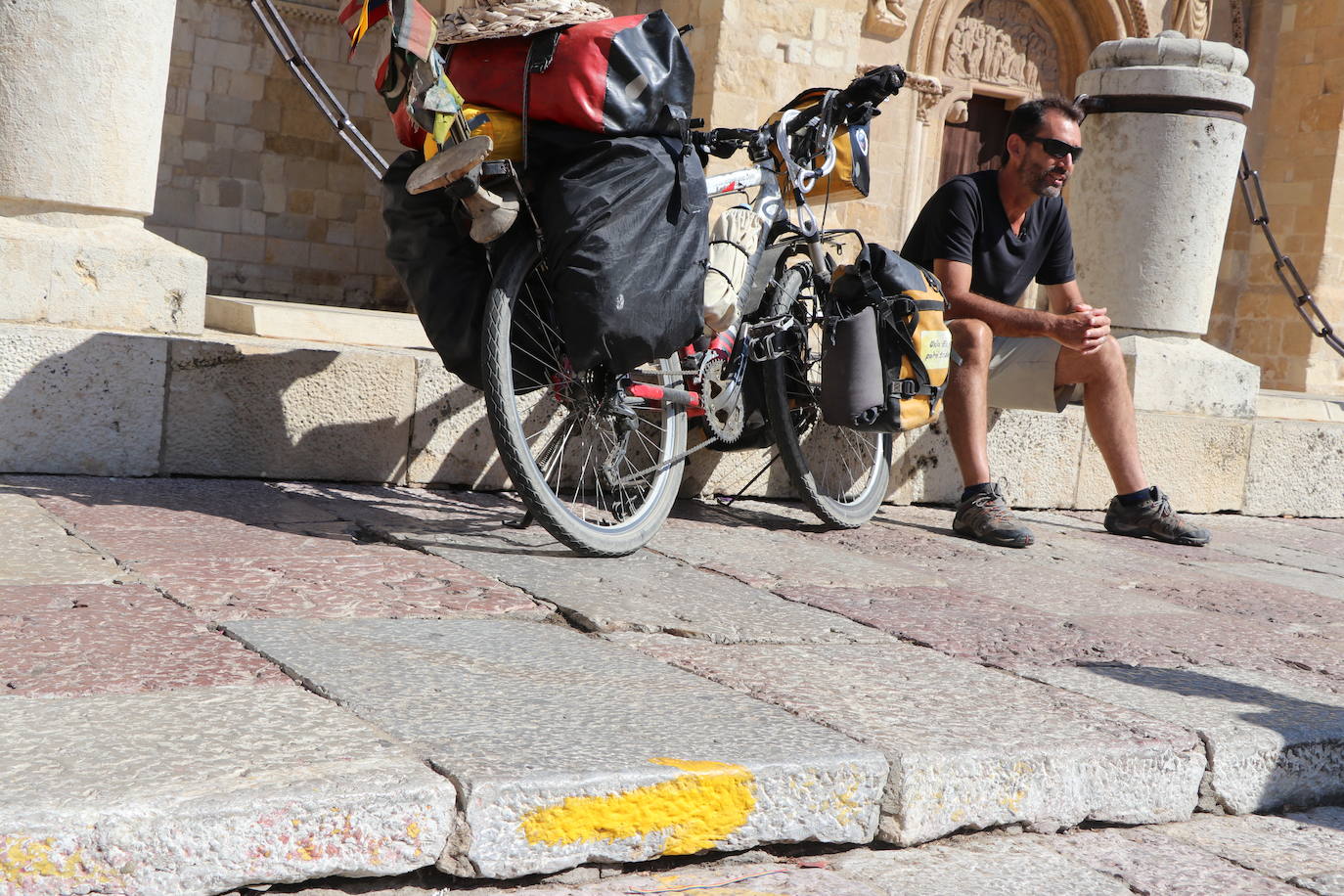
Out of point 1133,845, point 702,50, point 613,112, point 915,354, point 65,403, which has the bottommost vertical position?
point 1133,845

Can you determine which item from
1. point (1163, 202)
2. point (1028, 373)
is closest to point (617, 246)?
point (1028, 373)

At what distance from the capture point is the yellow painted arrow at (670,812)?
1.75 metres

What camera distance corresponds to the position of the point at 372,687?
6.83ft

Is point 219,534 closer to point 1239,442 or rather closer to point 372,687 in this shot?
point 372,687

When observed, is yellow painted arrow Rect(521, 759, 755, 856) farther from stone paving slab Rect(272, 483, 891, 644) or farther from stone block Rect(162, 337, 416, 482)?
stone block Rect(162, 337, 416, 482)

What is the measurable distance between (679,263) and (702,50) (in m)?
6.42

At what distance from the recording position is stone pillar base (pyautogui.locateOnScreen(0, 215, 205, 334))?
12.8 ft

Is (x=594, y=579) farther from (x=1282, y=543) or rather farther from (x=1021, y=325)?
(x=1282, y=543)

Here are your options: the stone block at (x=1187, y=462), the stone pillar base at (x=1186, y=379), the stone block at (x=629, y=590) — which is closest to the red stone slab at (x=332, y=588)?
the stone block at (x=629, y=590)

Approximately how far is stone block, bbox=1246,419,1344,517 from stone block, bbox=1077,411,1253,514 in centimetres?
9

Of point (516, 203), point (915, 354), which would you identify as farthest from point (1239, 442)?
point (516, 203)

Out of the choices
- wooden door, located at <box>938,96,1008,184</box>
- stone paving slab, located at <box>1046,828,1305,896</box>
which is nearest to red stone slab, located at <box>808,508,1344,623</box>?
stone paving slab, located at <box>1046,828,1305,896</box>

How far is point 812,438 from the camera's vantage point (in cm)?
461

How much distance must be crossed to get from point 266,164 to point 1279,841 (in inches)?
513
